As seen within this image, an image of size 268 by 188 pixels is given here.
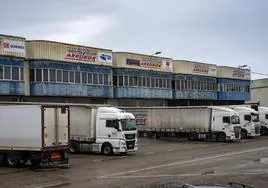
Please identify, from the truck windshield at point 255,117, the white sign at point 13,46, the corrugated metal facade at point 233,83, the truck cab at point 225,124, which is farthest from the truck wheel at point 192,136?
the corrugated metal facade at point 233,83

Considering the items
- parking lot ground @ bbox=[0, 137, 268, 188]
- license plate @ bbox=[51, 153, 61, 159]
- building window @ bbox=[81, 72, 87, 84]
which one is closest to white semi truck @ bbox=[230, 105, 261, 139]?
building window @ bbox=[81, 72, 87, 84]

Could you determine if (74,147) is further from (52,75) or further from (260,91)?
(260,91)

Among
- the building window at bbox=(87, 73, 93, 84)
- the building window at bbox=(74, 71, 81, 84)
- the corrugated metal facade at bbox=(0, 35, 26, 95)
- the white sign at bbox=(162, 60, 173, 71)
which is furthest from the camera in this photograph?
the white sign at bbox=(162, 60, 173, 71)

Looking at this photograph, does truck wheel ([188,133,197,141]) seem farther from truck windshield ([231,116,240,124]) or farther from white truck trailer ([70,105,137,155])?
white truck trailer ([70,105,137,155])

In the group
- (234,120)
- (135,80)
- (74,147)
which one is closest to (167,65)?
(135,80)

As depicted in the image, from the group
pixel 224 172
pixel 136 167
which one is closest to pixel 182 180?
pixel 224 172

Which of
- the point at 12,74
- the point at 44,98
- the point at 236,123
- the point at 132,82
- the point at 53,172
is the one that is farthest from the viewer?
the point at 132,82

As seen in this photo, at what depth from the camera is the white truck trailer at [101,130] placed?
30469 mm

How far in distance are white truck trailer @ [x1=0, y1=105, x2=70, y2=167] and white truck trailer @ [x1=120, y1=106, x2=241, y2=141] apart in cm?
2302

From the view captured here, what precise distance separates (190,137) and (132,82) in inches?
759

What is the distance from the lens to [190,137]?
46.2 m

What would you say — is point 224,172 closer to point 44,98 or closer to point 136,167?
point 136,167

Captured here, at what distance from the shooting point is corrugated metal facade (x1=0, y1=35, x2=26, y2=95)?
47500 mm

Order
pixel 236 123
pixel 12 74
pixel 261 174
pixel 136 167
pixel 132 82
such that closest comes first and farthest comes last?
1. pixel 261 174
2. pixel 136 167
3. pixel 236 123
4. pixel 12 74
5. pixel 132 82
